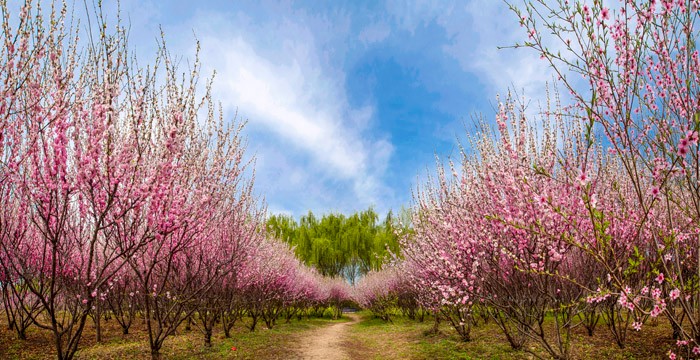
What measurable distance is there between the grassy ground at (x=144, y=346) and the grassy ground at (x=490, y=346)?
240 cm

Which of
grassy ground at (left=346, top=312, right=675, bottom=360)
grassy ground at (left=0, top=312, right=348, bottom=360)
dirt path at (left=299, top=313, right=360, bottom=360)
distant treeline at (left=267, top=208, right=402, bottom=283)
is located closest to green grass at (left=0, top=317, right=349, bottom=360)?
grassy ground at (left=0, top=312, right=348, bottom=360)

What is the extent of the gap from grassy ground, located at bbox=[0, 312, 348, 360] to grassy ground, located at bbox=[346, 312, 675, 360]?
240 cm

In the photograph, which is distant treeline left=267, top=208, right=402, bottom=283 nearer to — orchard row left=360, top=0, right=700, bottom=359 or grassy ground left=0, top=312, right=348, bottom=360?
grassy ground left=0, top=312, right=348, bottom=360

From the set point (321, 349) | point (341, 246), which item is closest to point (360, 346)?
point (321, 349)

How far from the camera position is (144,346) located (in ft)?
34.0

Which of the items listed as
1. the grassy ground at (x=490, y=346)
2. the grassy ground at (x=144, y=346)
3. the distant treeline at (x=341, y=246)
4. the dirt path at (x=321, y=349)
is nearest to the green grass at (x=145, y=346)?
the grassy ground at (x=144, y=346)

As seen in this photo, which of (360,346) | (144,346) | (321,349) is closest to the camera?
(144,346)

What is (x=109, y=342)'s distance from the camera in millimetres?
11227

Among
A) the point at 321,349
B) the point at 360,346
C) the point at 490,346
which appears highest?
the point at 490,346

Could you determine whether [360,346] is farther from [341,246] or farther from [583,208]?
[341,246]

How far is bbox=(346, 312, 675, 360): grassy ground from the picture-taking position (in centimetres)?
861

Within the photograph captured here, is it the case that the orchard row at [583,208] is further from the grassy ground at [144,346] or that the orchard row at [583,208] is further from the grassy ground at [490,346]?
the grassy ground at [144,346]

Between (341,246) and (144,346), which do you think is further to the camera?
(341,246)

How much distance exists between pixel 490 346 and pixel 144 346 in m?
8.48
